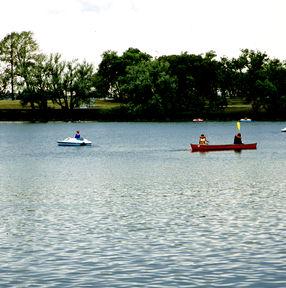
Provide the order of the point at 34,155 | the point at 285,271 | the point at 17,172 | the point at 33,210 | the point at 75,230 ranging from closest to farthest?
1. the point at 285,271
2. the point at 75,230
3. the point at 33,210
4. the point at 17,172
5. the point at 34,155

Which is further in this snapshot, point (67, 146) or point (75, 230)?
point (67, 146)

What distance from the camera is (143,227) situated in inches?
1361

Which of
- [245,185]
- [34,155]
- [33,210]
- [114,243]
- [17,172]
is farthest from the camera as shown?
[34,155]

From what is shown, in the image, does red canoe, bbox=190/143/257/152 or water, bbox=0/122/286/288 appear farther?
red canoe, bbox=190/143/257/152

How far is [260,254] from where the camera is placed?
91.9 ft

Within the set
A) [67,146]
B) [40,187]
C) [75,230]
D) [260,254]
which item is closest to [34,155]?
[67,146]

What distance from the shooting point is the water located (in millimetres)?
24969

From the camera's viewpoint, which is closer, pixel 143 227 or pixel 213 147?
pixel 143 227

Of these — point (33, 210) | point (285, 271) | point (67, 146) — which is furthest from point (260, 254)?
point (67, 146)

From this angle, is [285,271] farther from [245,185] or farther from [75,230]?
[245,185]

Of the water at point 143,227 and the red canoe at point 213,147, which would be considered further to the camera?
the red canoe at point 213,147

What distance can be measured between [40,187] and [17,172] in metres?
15.3

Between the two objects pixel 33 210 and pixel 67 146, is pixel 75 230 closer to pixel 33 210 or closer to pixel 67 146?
pixel 33 210

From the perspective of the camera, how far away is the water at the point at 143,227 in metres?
25.0
